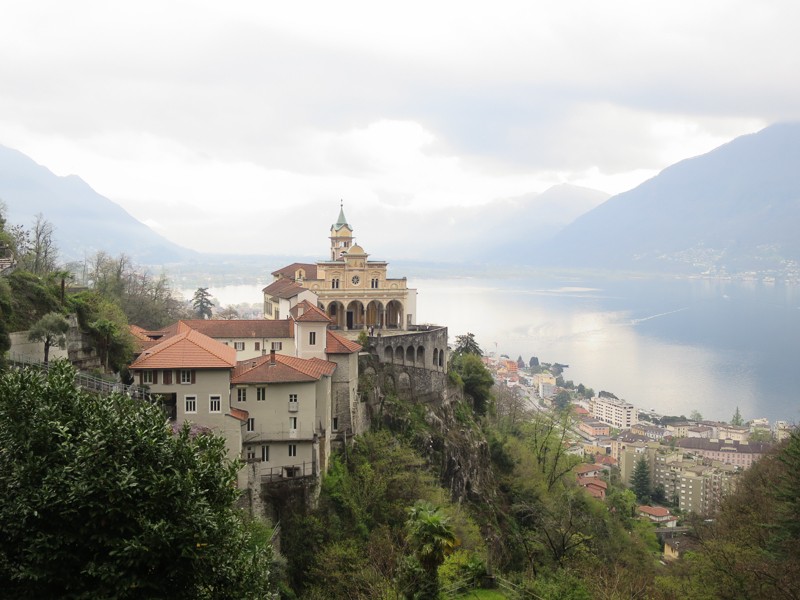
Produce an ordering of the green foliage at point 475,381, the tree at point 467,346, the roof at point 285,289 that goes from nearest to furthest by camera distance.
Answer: the roof at point 285,289 < the green foliage at point 475,381 < the tree at point 467,346

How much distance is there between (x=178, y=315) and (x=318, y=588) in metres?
50.0

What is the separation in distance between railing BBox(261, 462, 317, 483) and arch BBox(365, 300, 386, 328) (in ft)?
80.9

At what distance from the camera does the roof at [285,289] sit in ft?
154

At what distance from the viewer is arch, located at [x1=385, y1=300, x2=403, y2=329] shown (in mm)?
52594

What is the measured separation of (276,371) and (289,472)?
12.3 ft

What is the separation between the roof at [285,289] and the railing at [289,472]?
1903 cm

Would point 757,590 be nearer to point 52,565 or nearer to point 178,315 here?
point 52,565

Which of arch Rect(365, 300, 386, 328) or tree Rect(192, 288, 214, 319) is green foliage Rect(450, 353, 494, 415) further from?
tree Rect(192, 288, 214, 319)

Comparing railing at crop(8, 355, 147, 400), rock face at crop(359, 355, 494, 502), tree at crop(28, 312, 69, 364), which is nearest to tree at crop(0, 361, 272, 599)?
railing at crop(8, 355, 147, 400)

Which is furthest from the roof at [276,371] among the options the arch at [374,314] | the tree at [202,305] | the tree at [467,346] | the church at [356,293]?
the tree at [202,305]

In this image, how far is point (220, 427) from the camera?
85.1 ft

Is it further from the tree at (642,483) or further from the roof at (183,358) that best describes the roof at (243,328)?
the tree at (642,483)

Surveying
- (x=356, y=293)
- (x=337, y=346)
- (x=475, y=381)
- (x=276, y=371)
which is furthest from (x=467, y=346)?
(x=276, y=371)

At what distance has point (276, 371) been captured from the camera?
28047 millimetres
